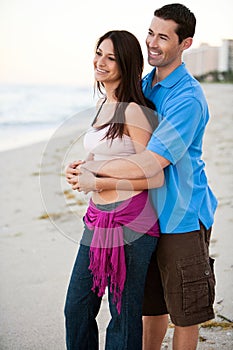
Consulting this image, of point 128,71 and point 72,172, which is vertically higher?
point 128,71

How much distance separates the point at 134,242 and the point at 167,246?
16 centimetres

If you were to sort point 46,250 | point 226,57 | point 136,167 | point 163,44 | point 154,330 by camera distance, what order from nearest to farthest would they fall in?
point 136,167
point 163,44
point 154,330
point 46,250
point 226,57

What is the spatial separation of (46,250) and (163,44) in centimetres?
244

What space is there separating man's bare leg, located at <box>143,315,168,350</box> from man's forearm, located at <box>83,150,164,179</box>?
820mm

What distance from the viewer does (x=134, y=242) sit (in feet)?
7.00

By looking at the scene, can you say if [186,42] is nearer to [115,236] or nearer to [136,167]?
[136,167]

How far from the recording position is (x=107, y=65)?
2.16 meters

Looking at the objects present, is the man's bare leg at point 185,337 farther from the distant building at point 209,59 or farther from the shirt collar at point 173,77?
the distant building at point 209,59

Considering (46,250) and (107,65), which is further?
(46,250)

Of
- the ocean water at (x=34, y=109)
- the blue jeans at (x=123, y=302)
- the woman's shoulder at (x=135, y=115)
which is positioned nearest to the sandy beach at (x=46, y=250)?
the blue jeans at (x=123, y=302)

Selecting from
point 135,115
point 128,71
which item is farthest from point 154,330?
point 128,71

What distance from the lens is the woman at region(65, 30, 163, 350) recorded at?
211 centimetres

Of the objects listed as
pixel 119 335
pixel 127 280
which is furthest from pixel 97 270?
pixel 119 335

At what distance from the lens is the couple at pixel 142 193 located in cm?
209
